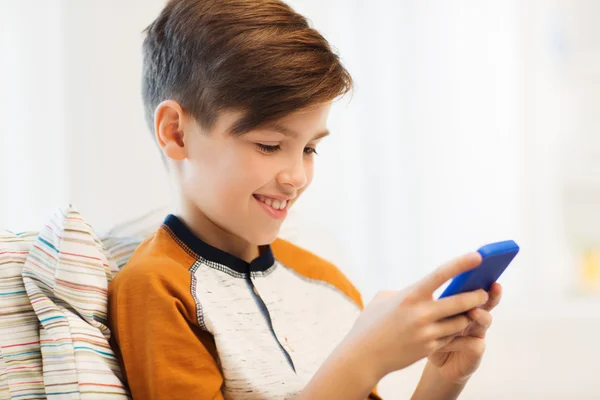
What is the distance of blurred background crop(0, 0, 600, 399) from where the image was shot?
1.77 meters

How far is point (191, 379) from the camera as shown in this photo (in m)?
0.80

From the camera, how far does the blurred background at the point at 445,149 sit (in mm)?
1769

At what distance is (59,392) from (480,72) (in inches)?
68.3

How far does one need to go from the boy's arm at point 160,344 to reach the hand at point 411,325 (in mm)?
170

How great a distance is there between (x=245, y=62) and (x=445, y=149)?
1.39m

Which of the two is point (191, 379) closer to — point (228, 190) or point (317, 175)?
point (228, 190)

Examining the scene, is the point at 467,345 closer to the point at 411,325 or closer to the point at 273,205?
the point at 411,325

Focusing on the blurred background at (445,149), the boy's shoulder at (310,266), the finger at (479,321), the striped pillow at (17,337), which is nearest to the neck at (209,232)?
the boy's shoulder at (310,266)

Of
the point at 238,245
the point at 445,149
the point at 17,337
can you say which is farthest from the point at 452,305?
the point at 445,149

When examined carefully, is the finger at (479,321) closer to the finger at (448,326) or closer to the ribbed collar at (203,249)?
the finger at (448,326)

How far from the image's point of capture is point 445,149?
217 centimetres

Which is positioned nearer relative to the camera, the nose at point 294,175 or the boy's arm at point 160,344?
the boy's arm at point 160,344

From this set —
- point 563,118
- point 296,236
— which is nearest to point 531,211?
point 563,118

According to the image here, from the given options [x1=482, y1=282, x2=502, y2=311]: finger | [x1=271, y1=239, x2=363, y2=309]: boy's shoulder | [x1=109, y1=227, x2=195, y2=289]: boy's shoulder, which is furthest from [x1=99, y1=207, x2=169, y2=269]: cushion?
[x1=482, y1=282, x2=502, y2=311]: finger
